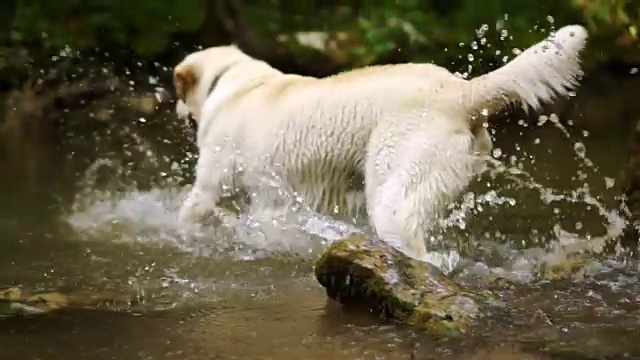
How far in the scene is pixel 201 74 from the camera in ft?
17.2

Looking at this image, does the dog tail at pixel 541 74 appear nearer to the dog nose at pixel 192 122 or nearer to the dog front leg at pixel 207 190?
the dog front leg at pixel 207 190

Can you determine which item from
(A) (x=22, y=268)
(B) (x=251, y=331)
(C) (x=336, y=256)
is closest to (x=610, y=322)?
(C) (x=336, y=256)

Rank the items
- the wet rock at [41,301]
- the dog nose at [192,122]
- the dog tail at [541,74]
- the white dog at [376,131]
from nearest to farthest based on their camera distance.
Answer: the wet rock at [41,301], the dog tail at [541,74], the white dog at [376,131], the dog nose at [192,122]

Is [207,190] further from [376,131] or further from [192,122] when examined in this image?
[376,131]

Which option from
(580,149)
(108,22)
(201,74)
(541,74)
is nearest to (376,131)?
(541,74)

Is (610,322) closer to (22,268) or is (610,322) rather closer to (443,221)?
(443,221)

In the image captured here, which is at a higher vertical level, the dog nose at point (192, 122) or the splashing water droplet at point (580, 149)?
the dog nose at point (192, 122)

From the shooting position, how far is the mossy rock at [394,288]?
2.82 metres

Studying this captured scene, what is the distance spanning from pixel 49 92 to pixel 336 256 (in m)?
7.06

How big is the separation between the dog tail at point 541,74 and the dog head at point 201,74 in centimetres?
185

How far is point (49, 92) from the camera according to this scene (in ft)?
31.0

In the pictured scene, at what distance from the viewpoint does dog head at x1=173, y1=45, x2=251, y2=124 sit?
5188 mm

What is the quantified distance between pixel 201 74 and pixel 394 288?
2.65m

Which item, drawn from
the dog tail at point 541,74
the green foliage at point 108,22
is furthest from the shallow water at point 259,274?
the green foliage at point 108,22
